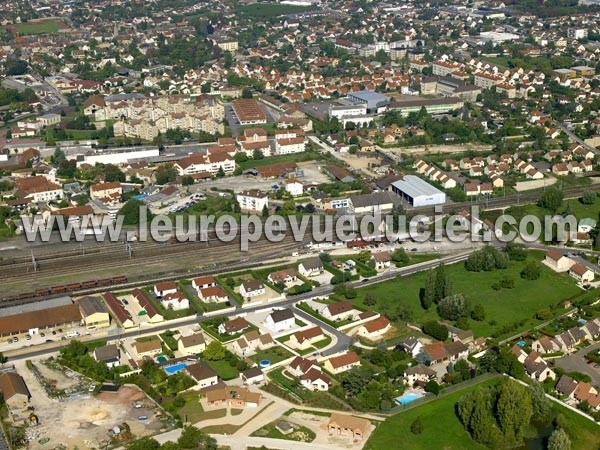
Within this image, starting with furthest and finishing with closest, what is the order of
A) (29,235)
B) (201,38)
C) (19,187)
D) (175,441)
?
(201,38) → (19,187) → (29,235) → (175,441)

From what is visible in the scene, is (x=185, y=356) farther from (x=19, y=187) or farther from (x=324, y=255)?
(x=19, y=187)

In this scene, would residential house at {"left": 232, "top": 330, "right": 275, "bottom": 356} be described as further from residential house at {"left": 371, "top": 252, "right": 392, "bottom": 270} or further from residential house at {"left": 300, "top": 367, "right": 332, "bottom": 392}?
residential house at {"left": 371, "top": 252, "right": 392, "bottom": 270}

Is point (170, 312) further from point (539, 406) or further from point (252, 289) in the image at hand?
point (539, 406)

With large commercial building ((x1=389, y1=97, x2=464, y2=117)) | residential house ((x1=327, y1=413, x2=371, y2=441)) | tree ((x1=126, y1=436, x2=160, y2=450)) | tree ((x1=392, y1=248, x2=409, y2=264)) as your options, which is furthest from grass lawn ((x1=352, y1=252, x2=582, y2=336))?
large commercial building ((x1=389, y1=97, x2=464, y2=117))

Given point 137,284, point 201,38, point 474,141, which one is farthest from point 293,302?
point 201,38

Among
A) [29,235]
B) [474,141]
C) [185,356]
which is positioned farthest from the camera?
[474,141]

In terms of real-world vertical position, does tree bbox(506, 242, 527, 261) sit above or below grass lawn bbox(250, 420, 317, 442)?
below

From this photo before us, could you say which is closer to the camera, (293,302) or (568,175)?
(293,302)
